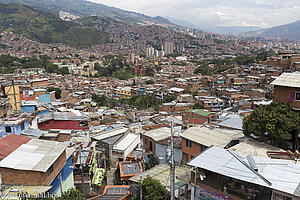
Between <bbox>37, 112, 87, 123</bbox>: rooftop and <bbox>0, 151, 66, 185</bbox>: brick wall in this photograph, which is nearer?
<bbox>0, 151, 66, 185</bbox>: brick wall

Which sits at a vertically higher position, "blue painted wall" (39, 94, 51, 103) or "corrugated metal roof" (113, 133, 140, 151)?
"blue painted wall" (39, 94, 51, 103)

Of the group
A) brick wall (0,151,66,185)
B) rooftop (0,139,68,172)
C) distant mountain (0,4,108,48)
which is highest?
distant mountain (0,4,108,48)

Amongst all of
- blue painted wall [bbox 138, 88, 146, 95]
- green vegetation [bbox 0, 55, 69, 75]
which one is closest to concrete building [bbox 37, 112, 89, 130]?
blue painted wall [bbox 138, 88, 146, 95]

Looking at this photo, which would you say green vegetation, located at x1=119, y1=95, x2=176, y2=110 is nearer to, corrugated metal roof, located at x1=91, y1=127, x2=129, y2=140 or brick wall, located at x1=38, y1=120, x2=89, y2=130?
brick wall, located at x1=38, y1=120, x2=89, y2=130

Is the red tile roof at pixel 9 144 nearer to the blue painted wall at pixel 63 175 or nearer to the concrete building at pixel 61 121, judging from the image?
A: the blue painted wall at pixel 63 175

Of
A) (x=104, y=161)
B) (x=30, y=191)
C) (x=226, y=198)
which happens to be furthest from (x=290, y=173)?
(x=104, y=161)

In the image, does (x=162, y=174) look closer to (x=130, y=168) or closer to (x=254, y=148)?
(x=130, y=168)

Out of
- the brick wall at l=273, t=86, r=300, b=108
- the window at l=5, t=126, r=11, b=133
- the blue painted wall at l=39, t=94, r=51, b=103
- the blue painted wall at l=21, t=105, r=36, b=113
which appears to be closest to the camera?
the brick wall at l=273, t=86, r=300, b=108
